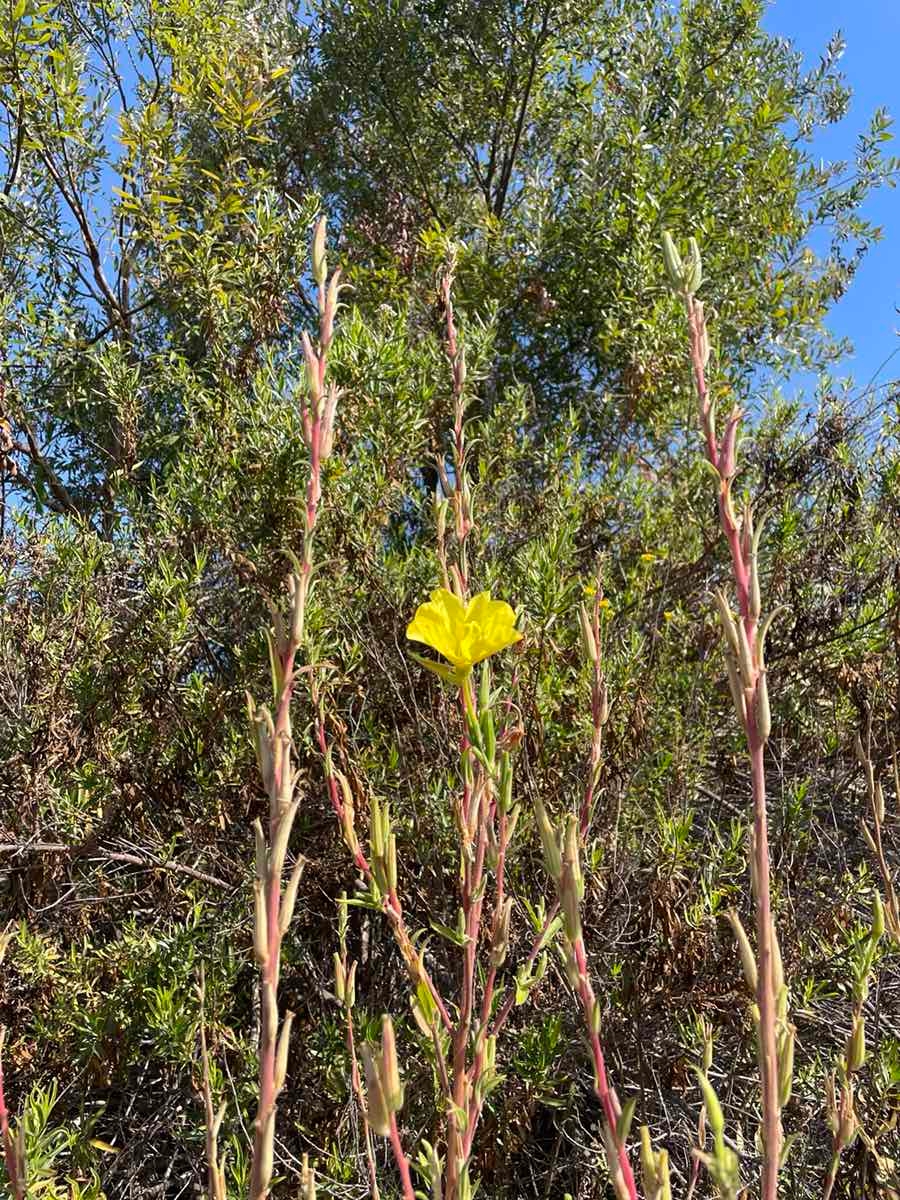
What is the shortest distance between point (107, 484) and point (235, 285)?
92 centimetres

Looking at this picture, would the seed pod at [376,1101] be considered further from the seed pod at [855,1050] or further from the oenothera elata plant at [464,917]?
the seed pod at [855,1050]

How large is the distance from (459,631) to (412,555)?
6.05 feet

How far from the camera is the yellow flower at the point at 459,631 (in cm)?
103

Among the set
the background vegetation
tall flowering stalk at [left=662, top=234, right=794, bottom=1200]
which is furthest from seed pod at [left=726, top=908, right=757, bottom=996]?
the background vegetation

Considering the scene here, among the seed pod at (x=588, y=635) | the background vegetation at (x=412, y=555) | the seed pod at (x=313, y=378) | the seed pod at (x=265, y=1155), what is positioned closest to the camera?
the seed pod at (x=265, y=1155)

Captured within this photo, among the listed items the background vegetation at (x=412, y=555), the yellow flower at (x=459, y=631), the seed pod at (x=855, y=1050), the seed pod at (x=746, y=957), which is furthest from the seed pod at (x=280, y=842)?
the background vegetation at (x=412, y=555)

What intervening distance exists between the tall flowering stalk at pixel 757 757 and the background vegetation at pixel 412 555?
1.03 metres

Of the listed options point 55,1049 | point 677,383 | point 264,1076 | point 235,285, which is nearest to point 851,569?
point 677,383

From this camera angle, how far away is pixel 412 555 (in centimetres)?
288

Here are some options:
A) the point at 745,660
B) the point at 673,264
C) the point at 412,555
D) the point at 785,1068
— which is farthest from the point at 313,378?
the point at 412,555

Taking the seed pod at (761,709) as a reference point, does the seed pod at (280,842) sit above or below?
below

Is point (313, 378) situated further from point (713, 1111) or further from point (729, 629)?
point (713, 1111)

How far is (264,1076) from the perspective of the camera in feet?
1.96

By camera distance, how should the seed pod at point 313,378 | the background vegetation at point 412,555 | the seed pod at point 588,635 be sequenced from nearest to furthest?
the seed pod at point 313,378
the seed pod at point 588,635
the background vegetation at point 412,555
